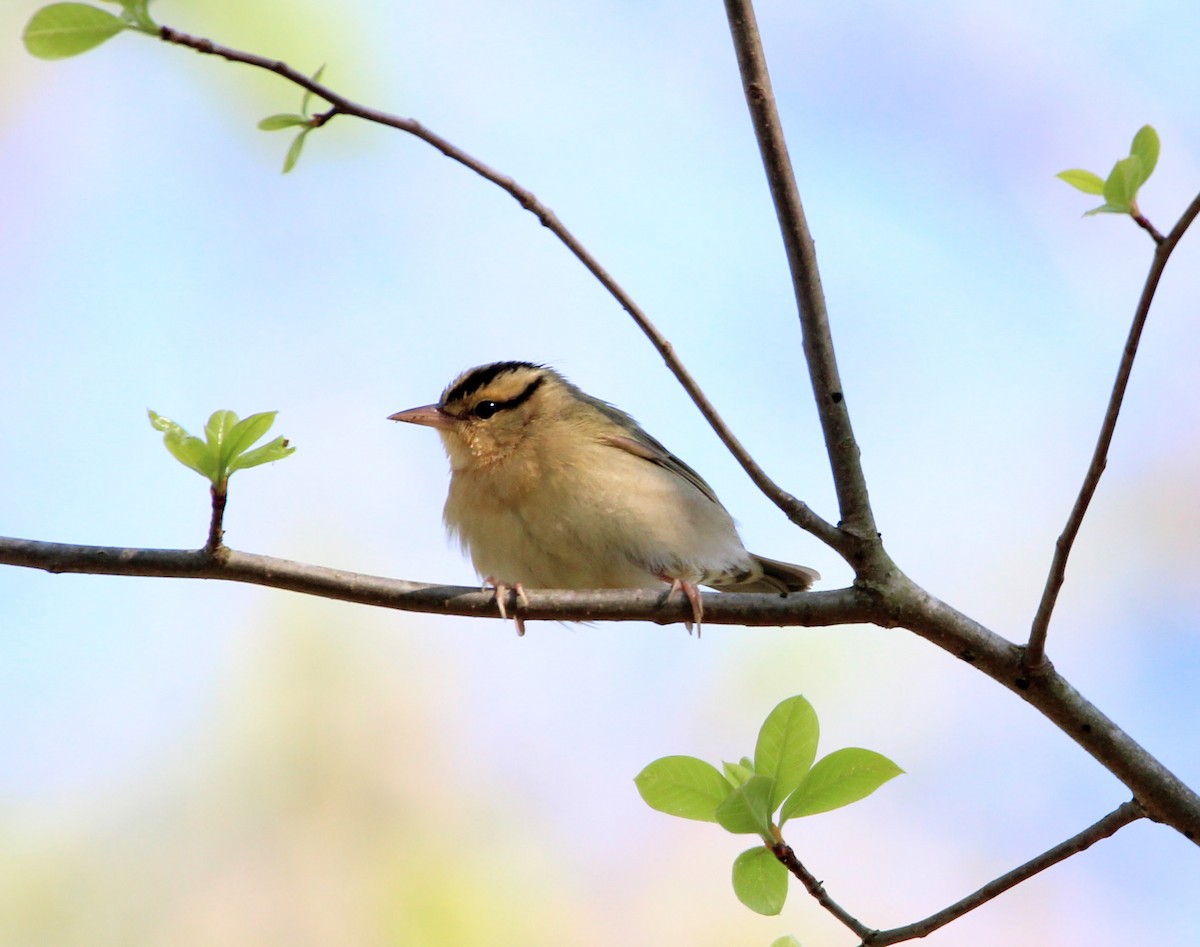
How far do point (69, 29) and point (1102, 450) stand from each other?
243 centimetres

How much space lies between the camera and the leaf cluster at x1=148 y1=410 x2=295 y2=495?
2.81 meters

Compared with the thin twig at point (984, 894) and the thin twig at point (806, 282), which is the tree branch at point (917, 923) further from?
the thin twig at point (806, 282)

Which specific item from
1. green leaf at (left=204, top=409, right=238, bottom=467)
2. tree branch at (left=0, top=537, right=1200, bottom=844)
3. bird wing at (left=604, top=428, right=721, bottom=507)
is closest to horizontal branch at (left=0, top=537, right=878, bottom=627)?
tree branch at (left=0, top=537, right=1200, bottom=844)

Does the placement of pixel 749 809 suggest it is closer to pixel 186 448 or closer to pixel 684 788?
pixel 684 788

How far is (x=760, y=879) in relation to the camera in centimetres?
282

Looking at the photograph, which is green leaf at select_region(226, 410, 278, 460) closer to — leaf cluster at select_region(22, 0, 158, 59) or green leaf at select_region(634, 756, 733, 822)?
leaf cluster at select_region(22, 0, 158, 59)

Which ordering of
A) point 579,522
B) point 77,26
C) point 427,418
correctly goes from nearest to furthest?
point 77,26 < point 579,522 < point 427,418

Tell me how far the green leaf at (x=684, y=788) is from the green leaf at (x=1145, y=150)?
66.5 inches

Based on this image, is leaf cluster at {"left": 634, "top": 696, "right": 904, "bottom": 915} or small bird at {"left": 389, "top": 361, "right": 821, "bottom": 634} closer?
leaf cluster at {"left": 634, "top": 696, "right": 904, "bottom": 915}

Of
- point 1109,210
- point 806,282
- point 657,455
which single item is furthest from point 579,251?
point 657,455

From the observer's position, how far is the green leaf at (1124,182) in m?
2.77

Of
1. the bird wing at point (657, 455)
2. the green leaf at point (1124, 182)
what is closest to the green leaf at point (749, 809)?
the green leaf at point (1124, 182)

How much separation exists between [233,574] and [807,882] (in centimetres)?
158

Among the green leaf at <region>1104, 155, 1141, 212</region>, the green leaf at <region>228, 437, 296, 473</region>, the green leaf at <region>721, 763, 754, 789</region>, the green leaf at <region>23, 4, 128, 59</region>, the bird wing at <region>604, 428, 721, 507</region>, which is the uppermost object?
the bird wing at <region>604, 428, 721, 507</region>
